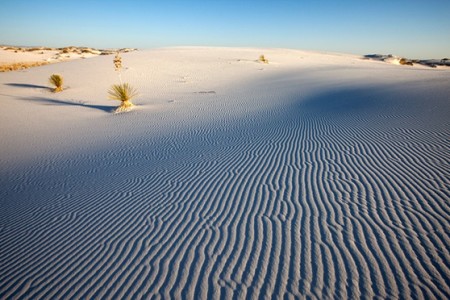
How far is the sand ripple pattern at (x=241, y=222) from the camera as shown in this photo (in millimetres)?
2729

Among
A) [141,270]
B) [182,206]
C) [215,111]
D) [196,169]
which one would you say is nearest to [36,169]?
[196,169]

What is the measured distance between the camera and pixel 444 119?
283 inches

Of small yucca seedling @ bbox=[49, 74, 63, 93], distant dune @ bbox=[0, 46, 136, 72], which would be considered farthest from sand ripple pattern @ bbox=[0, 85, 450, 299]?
distant dune @ bbox=[0, 46, 136, 72]

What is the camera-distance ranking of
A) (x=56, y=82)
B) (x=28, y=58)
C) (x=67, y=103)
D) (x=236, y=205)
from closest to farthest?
(x=236, y=205)
(x=67, y=103)
(x=56, y=82)
(x=28, y=58)

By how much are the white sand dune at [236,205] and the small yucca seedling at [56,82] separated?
21.8 ft

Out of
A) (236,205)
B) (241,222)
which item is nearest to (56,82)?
(236,205)

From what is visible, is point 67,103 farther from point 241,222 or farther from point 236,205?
point 241,222

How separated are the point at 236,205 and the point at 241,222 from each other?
19.1 inches

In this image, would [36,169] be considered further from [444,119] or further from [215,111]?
[444,119]

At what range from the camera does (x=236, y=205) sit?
4156 millimetres

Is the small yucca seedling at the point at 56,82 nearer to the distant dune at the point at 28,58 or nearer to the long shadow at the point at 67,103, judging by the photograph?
the long shadow at the point at 67,103

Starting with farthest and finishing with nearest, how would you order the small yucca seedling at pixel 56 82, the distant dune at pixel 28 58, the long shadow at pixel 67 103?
the distant dune at pixel 28 58
the small yucca seedling at pixel 56 82
the long shadow at pixel 67 103

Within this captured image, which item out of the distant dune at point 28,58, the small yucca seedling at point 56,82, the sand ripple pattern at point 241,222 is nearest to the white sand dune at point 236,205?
the sand ripple pattern at point 241,222

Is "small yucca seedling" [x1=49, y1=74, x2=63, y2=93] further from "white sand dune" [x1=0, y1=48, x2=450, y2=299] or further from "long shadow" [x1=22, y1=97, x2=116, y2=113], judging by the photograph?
"white sand dune" [x1=0, y1=48, x2=450, y2=299]
